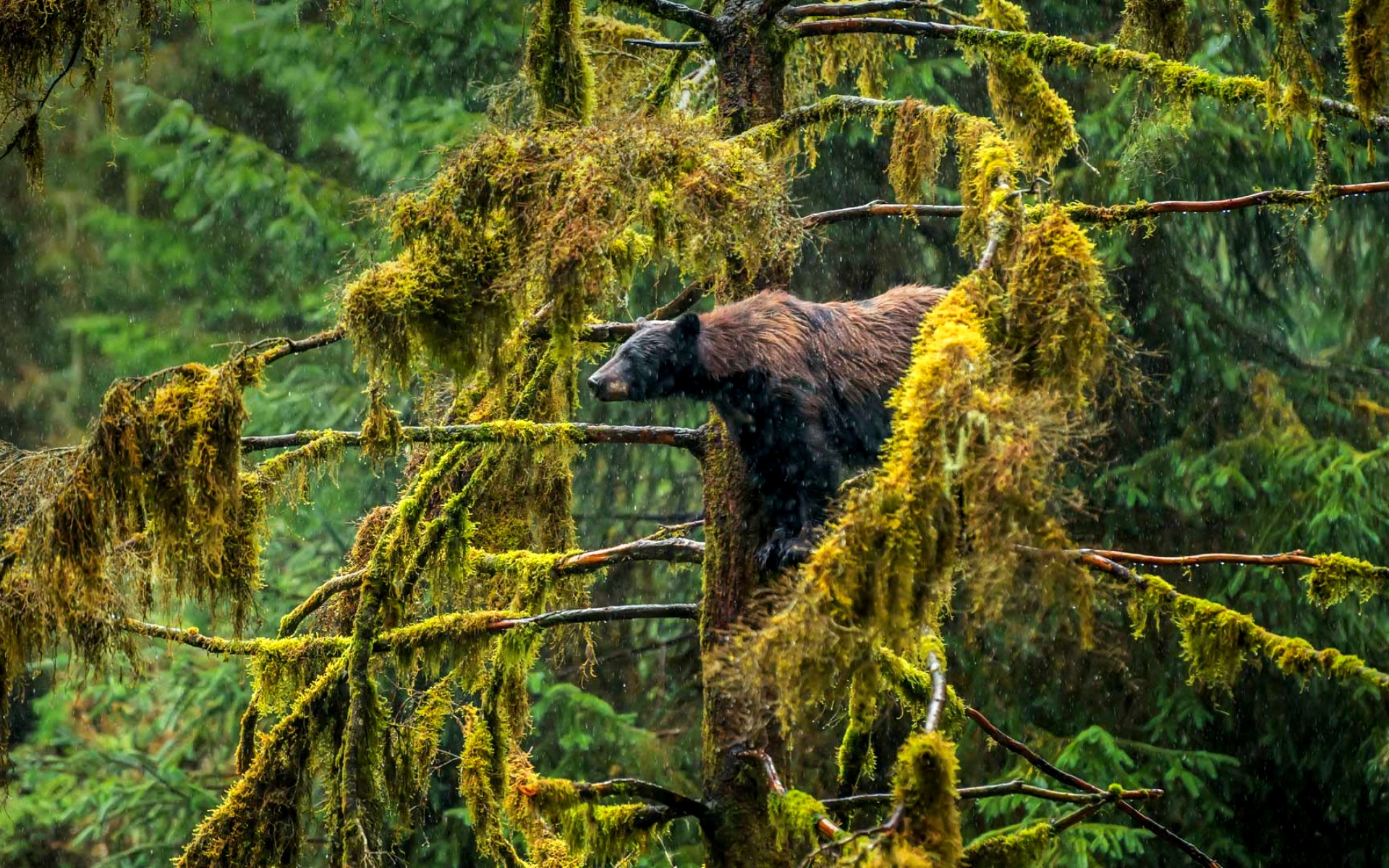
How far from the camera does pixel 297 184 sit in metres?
11.7

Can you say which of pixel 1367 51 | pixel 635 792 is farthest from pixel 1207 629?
pixel 635 792

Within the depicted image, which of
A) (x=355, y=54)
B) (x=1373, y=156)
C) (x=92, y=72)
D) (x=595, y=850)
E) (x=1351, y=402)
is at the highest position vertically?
(x=355, y=54)

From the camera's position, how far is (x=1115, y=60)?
12.5ft

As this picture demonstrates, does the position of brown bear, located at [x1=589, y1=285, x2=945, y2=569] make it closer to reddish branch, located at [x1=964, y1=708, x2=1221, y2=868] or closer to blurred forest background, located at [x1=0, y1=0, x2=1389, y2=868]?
reddish branch, located at [x1=964, y1=708, x2=1221, y2=868]

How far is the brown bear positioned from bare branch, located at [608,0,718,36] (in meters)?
0.96

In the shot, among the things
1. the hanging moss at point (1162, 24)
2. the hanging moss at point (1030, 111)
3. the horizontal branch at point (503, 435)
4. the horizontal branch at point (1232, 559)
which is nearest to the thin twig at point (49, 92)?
the horizontal branch at point (503, 435)

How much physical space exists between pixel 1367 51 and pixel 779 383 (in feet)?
7.80

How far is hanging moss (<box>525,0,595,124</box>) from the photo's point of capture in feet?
13.5

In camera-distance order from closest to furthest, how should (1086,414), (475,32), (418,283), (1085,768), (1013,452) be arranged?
(1013,452) → (1086,414) → (418,283) → (1085,768) → (475,32)

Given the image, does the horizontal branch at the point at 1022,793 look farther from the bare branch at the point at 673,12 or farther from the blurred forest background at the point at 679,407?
the blurred forest background at the point at 679,407

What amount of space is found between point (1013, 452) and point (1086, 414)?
36 centimetres

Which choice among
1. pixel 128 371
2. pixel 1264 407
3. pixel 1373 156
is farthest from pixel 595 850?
pixel 128 371

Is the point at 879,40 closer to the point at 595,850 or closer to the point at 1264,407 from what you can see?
the point at 595,850

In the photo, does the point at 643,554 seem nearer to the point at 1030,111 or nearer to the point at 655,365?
the point at 655,365
